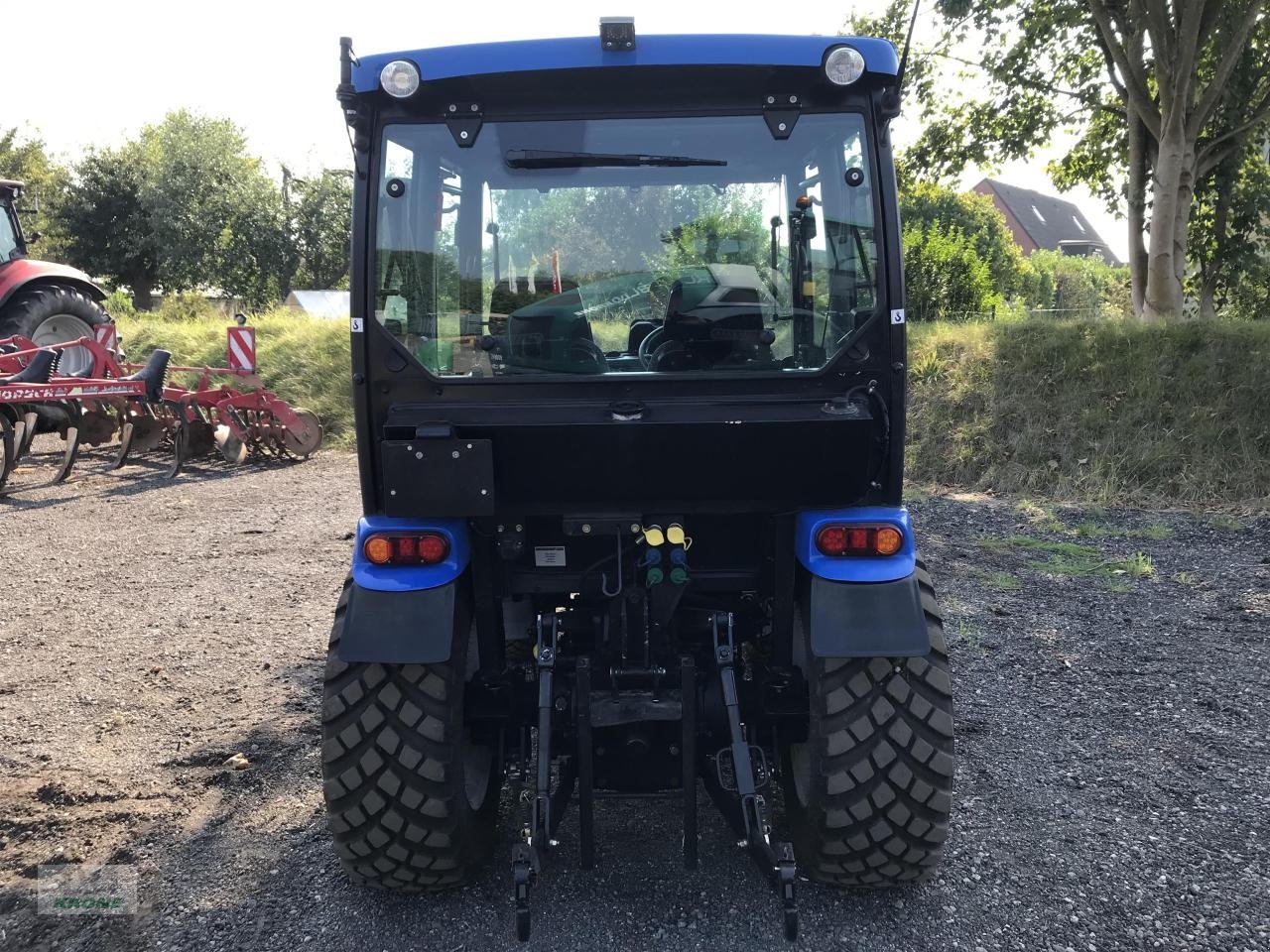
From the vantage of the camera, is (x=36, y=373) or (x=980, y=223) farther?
(x=980, y=223)

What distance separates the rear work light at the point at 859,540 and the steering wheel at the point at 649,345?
65 cm

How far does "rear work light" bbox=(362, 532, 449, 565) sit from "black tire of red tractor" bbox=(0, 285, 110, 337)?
1055 centimetres

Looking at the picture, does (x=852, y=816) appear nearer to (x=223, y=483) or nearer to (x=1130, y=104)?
(x=223, y=483)

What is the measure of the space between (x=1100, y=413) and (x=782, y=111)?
294 inches

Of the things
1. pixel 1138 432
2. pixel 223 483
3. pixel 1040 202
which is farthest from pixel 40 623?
pixel 1040 202

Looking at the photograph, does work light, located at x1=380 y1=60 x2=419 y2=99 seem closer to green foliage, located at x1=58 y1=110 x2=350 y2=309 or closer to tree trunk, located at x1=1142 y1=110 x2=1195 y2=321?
tree trunk, located at x1=1142 y1=110 x2=1195 y2=321

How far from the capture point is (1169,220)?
1034cm

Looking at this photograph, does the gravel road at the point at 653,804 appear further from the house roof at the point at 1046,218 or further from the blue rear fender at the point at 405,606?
the house roof at the point at 1046,218

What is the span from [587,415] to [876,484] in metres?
0.81

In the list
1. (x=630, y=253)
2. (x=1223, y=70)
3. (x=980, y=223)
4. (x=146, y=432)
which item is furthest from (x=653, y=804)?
(x=980, y=223)

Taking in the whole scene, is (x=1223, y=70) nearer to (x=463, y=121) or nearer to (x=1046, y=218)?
(x=463, y=121)

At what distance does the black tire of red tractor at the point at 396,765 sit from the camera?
2.54 metres

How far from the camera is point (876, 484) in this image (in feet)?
8.49


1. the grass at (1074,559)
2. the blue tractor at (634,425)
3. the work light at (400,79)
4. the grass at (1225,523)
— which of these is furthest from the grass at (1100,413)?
the work light at (400,79)
